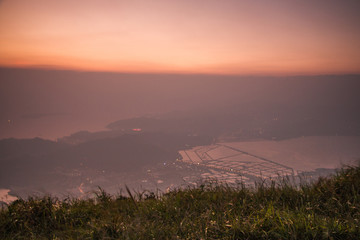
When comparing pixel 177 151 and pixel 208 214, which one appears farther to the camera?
pixel 177 151

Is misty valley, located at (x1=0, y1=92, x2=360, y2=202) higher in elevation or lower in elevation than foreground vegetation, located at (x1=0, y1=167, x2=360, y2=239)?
lower

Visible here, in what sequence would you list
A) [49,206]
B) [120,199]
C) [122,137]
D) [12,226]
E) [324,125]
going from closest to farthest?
[12,226] < [49,206] < [120,199] < [122,137] < [324,125]

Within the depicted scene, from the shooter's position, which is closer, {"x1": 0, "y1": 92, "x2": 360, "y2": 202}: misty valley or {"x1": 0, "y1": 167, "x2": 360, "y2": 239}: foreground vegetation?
{"x1": 0, "y1": 167, "x2": 360, "y2": 239}: foreground vegetation

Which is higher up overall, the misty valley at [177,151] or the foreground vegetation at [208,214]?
the foreground vegetation at [208,214]

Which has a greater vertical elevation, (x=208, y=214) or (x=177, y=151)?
(x=208, y=214)

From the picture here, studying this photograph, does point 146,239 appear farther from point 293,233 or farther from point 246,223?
point 293,233

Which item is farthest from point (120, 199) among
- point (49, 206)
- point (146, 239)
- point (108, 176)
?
point (108, 176)

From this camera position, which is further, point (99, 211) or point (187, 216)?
point (99, 211)

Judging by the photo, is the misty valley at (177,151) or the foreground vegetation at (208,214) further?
the misty valley at (177,151)
